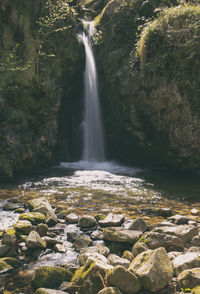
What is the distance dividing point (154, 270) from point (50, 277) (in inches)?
63.7

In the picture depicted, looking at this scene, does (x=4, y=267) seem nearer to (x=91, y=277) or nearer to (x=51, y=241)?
(x=51, y=241)

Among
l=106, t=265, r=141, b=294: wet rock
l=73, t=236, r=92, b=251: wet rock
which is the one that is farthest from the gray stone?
l=73, t=236, r=92, b=251: wet rock

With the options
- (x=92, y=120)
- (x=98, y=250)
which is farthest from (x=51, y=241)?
(x=92, y=120)

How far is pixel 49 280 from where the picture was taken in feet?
12.6

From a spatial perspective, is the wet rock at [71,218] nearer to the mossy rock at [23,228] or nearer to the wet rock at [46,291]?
the mossy rock at [23,228]

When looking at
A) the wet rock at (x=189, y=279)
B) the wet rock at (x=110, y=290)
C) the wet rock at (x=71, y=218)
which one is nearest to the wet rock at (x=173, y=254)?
the wet rock at (x=189, y=279)

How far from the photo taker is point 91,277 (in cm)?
354

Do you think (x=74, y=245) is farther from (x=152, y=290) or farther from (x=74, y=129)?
(x=74, y=129)

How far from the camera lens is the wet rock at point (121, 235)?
16.5ft

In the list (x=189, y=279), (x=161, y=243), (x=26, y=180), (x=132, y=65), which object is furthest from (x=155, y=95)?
(x=189, y=279)

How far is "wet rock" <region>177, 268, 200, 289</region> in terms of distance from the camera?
338cm

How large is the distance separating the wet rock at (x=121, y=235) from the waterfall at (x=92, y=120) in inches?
493

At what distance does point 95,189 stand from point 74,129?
9.20m

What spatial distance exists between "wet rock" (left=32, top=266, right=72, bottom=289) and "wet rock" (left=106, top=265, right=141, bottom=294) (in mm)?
844
